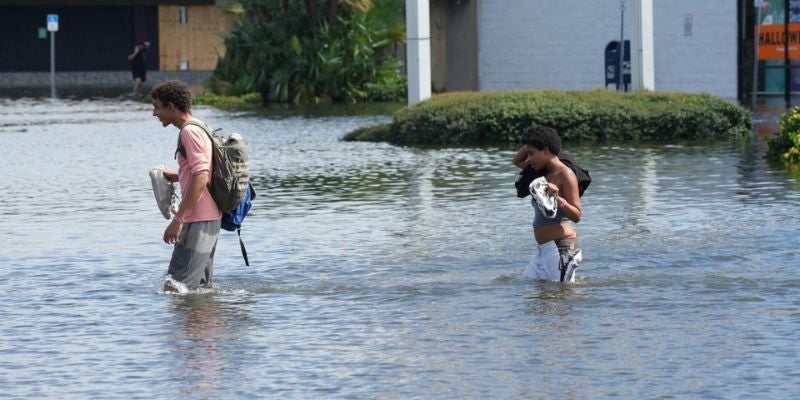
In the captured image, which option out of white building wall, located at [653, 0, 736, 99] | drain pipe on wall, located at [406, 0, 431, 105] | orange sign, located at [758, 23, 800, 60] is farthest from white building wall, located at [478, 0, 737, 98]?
drain pipe on wall, located at [406, 0, 431, 105]

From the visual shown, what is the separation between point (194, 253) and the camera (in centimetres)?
1112

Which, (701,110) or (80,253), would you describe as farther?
(701,110)

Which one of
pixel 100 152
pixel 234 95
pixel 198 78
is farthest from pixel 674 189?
pixel 198 78

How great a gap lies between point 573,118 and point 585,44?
601 inches

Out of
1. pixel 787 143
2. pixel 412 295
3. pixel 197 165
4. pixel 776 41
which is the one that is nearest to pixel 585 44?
pixel 776 41

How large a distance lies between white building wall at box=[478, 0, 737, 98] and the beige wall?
80.7ft

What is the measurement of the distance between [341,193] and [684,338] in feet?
30.1

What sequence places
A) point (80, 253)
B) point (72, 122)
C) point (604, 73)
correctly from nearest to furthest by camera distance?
point (80, 253), point (72, 122), point (604, 73)

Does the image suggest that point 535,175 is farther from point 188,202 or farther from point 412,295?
point 188,202

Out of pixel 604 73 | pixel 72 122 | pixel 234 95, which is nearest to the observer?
pixel 72 122

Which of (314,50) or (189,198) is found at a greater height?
(314,50)

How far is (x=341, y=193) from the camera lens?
60.2 ft

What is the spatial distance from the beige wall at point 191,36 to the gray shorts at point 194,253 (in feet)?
177

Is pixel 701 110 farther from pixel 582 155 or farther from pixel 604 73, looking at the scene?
pixel 604 73
